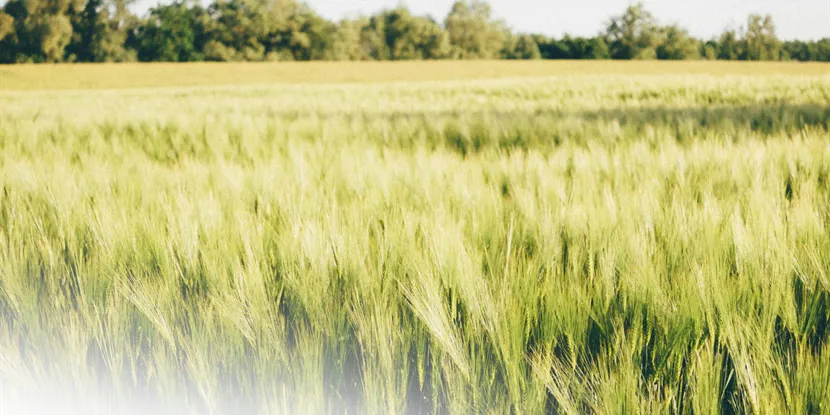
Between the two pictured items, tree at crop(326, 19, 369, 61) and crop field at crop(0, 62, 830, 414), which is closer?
crop field at crop(0, 62, 830, 414)

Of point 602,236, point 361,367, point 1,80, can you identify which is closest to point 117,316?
point 361,367

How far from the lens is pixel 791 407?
0.66 meters

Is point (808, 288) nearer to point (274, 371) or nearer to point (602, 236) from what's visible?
point (602, 236)

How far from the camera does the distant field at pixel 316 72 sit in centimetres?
2452

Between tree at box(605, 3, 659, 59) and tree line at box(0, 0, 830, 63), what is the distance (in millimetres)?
102

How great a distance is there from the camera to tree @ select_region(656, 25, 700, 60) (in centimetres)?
5825

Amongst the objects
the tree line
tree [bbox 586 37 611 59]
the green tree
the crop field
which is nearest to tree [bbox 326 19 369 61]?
the tree line

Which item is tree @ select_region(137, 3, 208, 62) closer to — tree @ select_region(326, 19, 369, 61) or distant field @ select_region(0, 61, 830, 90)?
tree @ select_region(326, 19, 369, 61)

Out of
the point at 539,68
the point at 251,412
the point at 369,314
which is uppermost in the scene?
the point at 539,68

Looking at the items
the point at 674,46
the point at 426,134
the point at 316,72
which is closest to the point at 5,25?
the point at 316,72

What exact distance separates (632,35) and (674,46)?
4306mm

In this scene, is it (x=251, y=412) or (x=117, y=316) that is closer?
(x=251, y=412)

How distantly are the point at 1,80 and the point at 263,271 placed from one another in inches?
1123

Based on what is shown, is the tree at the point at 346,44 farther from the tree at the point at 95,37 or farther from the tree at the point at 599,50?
the tree at the point at 599,50
